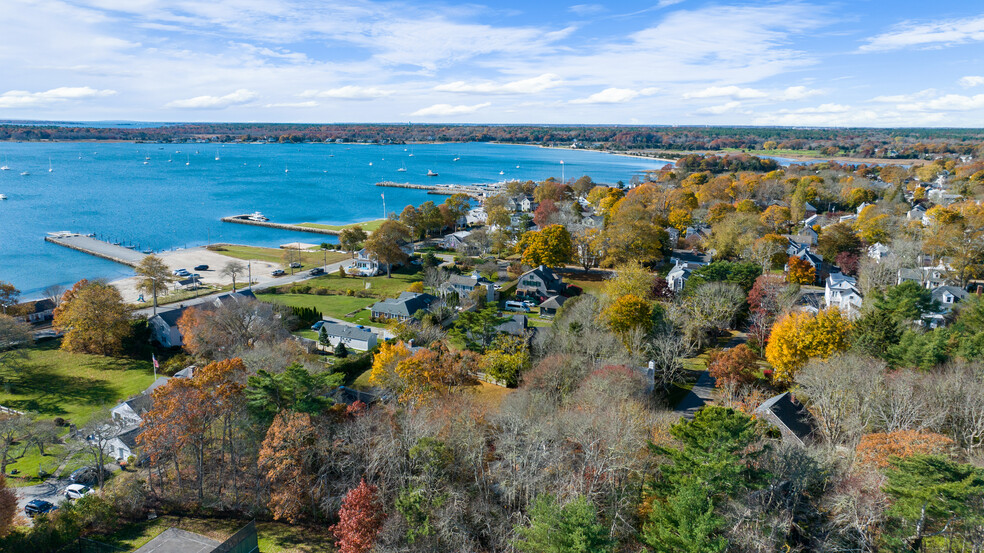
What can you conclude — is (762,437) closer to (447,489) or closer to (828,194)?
(447,489)

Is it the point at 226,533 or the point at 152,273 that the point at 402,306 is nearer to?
the point at 152,273

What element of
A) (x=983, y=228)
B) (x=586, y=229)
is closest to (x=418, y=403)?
(x=586, y=229)

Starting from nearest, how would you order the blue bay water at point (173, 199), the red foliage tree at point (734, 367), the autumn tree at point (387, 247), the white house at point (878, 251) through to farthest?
the red foliage tree at point (734, 367), the white house at point (878, 251), the autumn tree at point (387, 247), the blue bay water at point (173, 199)

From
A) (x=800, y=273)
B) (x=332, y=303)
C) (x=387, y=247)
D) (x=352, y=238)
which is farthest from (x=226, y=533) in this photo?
(x=352, y=238)

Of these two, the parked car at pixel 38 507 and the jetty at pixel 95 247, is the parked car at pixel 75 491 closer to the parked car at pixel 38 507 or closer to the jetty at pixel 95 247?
the parked car at pixel 38 507

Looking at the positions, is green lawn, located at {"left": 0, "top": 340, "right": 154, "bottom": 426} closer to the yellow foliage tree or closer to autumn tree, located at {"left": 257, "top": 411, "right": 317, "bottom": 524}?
autumn tree, located at {"left": 257, "top": 411, "right": 317, "bottom": 524}

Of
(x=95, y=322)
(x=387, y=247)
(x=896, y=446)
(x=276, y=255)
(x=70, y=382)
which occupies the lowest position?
(x=70, y=382)

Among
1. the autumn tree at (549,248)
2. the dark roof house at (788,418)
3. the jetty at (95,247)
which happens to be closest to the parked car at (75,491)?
the dark roof house at (788,418)
